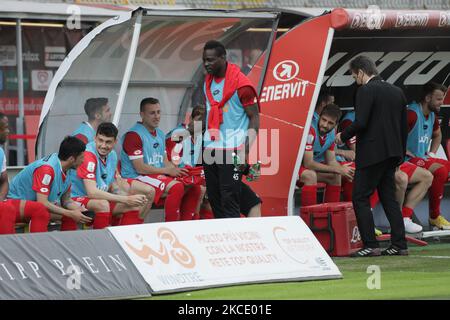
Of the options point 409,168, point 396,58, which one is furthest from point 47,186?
point 396,58

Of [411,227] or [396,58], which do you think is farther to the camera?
[396,58]

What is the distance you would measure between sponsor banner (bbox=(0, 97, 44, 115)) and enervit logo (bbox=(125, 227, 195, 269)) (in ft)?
14.2

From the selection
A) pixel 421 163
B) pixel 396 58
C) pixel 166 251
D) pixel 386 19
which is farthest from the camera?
pixel 396 58

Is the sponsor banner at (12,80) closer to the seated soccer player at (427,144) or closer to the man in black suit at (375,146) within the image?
the man in black suit at (375,146)

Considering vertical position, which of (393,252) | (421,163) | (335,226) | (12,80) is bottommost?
(393,252)

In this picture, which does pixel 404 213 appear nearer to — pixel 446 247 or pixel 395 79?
pixel 446 247

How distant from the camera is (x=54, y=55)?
13289 millimetres

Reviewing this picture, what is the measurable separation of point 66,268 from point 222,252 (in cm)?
137

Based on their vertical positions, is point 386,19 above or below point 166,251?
above

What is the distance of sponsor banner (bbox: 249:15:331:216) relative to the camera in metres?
12.3

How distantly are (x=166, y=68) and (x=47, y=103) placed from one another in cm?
187

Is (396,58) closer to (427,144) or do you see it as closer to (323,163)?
(427,144)

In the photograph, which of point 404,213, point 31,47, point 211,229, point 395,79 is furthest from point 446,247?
point 31,47

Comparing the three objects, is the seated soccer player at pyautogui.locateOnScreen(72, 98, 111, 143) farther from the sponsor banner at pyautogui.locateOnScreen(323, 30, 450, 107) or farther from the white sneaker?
the white sneaker
